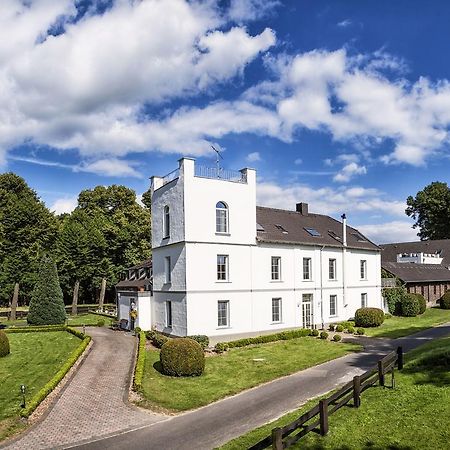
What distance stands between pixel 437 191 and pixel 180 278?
7335cm

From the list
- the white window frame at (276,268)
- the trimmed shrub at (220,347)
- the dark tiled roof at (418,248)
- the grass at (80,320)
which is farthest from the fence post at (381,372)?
the dark tiled roof at (418,248)

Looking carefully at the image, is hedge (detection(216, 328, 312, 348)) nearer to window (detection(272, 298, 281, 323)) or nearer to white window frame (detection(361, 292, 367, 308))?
window (detection(272, 298, 281, 323))

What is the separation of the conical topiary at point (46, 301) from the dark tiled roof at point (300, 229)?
1999 centimetres

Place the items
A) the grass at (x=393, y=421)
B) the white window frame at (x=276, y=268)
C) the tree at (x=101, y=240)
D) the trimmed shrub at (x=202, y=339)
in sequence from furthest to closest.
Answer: the tree at (x=101, y=240), the white window frame at (x=276, y=268), the trimmed shrub at (x=202, y=339), the grass at (x=393, y=421)

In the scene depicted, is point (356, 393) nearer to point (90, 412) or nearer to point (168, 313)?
point (90, 412)

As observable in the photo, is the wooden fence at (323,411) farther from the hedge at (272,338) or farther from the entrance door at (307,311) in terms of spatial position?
the entrance door at (307,311)

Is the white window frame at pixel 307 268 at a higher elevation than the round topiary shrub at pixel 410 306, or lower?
higher

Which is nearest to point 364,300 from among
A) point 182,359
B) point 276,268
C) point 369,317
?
point 369,317

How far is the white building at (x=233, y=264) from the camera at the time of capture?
28953mm

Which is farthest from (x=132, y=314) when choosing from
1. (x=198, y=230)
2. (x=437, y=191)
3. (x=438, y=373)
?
(x=437, y=191)

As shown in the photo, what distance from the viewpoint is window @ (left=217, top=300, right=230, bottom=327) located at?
29688 millimetres

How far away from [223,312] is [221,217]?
651cm

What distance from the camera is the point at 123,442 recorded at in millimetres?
13469

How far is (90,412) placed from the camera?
16.1m
